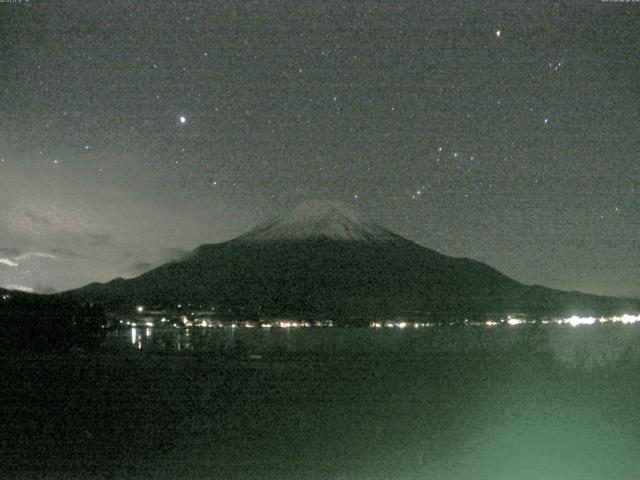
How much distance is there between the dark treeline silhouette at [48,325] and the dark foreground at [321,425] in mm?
19345

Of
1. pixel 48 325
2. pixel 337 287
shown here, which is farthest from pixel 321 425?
pixel 337 287

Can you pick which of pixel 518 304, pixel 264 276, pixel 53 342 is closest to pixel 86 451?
pixel 53 342

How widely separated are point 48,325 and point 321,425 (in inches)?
1328

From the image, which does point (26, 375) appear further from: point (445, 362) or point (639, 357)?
point (639, 357)

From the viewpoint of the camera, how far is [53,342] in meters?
43.8

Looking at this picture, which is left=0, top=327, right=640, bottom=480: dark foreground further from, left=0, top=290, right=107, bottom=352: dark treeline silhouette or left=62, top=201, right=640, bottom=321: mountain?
left=62, top=201, right=640, bottom=321: mountain

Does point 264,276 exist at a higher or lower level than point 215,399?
higher

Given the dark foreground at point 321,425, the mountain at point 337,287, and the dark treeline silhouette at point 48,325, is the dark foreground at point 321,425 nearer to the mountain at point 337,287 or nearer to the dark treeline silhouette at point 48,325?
the dark treeline silhouette at point 48,325

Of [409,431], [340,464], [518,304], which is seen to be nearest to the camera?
[340,464]

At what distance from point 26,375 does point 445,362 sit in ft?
44.4

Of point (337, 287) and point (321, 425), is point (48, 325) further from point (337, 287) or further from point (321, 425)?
point (337, 287)

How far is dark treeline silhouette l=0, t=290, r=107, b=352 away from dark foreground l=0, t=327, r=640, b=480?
19345 mm

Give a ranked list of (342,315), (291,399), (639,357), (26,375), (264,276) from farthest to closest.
Result: 1. (264,276)
2. (342,315)
3. (639,357)
4. (26,375)
5. (291,399)

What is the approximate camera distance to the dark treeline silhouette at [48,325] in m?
43.2
